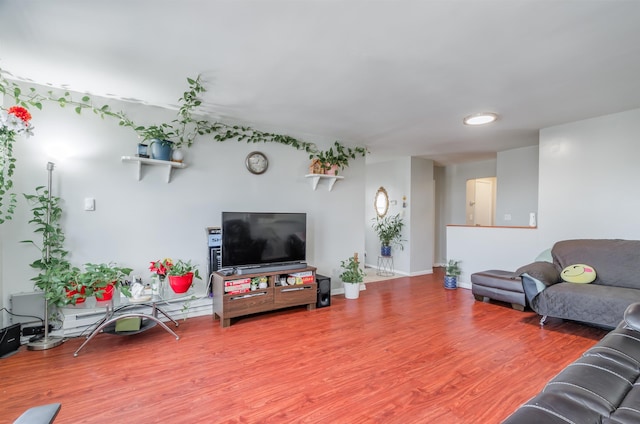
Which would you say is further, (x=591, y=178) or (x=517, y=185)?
(x=517, y=185)

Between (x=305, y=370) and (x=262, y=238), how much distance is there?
1.72 metres

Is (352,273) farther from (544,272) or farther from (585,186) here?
(585,186)

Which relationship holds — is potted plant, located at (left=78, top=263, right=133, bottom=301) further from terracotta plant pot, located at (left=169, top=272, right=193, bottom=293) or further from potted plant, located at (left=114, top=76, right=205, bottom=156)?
potted plant, located at (left=114, top=76, right=205, bottom=156)

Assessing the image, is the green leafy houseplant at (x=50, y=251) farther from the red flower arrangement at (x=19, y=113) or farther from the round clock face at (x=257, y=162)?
the round clock face at (x=257, y=162)

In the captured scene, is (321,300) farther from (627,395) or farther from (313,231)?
(627,395)

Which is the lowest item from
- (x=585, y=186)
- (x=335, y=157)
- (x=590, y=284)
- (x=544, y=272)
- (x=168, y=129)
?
(x=590, y=284)

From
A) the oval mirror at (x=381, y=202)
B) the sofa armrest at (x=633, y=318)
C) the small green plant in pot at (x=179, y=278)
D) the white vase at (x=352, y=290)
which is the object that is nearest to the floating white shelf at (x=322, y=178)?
the white vase at (x=352, y=290)

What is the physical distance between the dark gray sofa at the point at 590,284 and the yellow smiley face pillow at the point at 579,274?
2.4 inches

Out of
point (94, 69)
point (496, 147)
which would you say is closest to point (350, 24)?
point (94, 69)

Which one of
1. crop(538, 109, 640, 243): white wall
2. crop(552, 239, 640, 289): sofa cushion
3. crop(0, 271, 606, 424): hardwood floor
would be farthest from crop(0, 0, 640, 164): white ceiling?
crop(0, 271, 606, 424): hardwood floor

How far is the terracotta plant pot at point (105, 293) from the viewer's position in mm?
2689

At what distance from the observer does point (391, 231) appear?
21.0ft

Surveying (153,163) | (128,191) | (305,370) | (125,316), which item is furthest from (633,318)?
(128,191)

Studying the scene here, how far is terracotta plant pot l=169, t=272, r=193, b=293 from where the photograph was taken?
9.92ft
